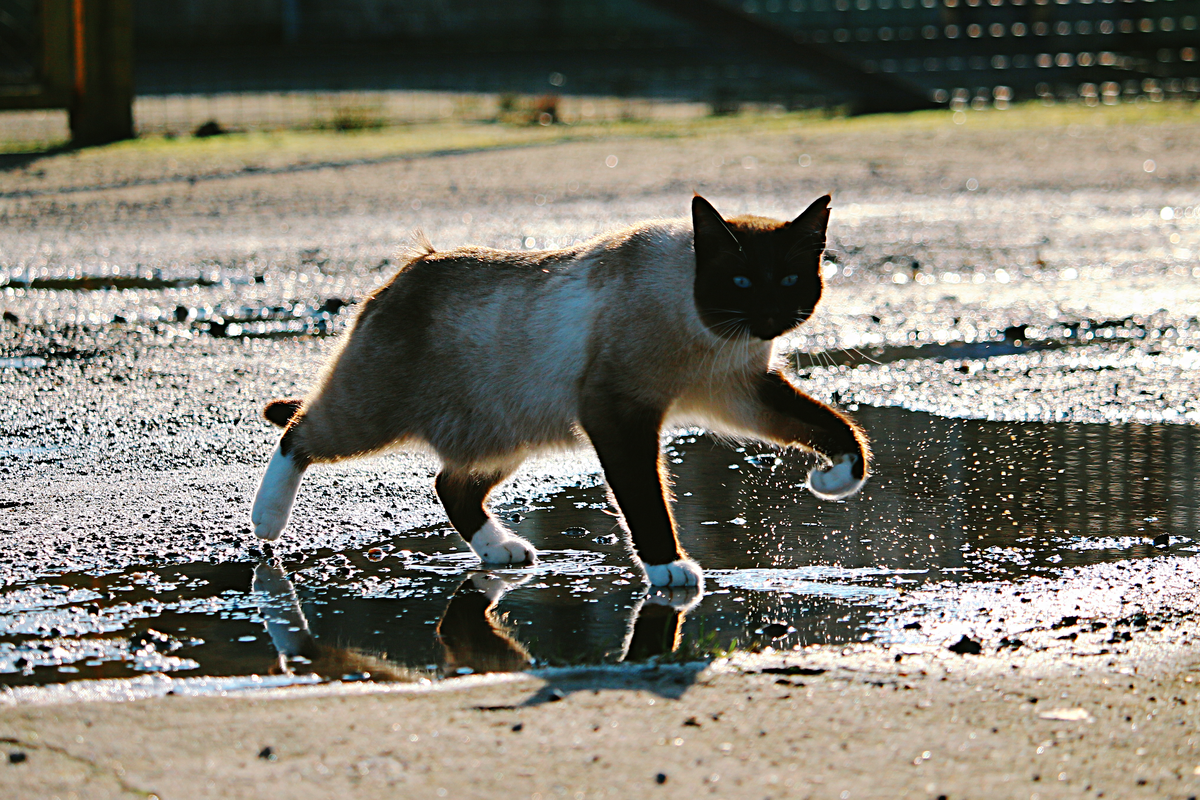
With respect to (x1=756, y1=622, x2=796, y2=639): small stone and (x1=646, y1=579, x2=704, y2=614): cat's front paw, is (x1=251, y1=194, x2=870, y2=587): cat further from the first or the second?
(x1=756, y1=622, x2=796, y2=639): small stone

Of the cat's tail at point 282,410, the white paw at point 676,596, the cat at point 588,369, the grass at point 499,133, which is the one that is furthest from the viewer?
the grass at point 499,133

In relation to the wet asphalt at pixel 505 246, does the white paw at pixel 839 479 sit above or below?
above

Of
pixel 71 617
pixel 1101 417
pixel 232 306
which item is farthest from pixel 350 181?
pixel 71 617

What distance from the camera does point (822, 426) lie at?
434 cm

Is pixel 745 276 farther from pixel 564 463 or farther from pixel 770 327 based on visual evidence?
pixel 564 463

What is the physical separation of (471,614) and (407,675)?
1.69 feet

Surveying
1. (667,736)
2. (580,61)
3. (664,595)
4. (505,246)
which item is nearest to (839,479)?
(664,595)

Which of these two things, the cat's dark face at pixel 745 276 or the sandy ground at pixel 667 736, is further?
the cat's dark face at pixel 745 276

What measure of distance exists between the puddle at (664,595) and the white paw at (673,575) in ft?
0.17

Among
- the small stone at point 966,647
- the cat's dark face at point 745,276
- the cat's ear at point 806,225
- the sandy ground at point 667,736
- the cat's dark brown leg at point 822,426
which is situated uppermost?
the cat's ear at point 806,225

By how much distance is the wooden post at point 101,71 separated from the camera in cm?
1727

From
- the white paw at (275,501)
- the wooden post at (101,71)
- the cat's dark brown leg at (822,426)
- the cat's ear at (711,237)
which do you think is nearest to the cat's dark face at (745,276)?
the cat's ear at (711,237)

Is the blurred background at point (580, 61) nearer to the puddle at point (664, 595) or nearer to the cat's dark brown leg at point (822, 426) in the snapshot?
the puddle at point (664, 595)

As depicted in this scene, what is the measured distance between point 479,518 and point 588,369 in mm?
647
